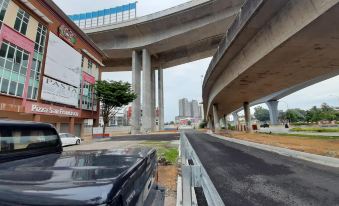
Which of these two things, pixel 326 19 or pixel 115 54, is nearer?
pixel 326 19

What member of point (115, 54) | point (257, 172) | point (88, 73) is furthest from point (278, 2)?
point (115, 54)

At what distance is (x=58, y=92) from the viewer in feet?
83.7

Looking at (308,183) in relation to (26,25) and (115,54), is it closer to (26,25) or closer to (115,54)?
(26,25)

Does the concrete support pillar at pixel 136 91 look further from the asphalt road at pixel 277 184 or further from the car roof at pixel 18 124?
the car roof at pixel 18 124

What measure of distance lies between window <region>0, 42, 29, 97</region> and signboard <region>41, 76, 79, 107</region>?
2868 mm

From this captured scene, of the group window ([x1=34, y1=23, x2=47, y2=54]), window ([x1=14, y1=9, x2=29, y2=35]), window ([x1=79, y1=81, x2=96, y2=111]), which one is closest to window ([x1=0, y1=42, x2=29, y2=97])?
window ([x1=14, y1=9, x2=29, y2=35])

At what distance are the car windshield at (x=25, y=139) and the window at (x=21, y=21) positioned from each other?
2251 centimetres

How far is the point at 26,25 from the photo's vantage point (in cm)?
2130

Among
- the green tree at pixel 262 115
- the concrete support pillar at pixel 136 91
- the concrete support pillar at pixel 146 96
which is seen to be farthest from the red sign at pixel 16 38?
the green tree at pixel 262 115

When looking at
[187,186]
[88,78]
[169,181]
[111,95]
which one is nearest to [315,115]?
[111,95]

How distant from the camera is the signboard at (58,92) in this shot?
2356cm

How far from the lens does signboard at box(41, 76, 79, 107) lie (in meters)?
23.6

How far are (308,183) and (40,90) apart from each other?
25.9 m

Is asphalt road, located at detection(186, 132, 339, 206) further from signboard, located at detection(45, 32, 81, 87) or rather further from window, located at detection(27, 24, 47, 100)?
signboard, located at detection(45, 32, 81, 87)
